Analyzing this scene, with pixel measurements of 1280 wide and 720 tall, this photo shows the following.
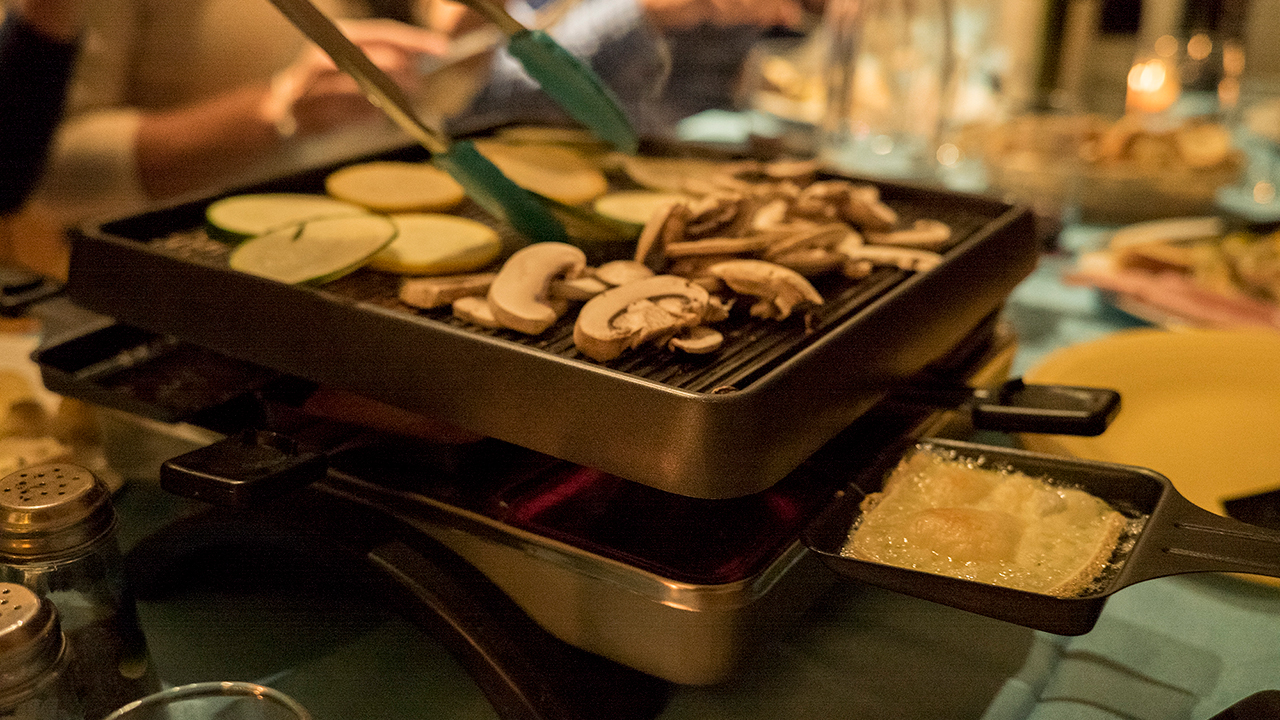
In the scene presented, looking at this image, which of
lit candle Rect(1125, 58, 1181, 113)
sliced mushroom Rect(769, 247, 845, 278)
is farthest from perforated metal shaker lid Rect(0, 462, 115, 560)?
lit candle Rect(1125, 58, 1181, 113)

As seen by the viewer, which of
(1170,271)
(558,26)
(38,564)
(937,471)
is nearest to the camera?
(38,564)

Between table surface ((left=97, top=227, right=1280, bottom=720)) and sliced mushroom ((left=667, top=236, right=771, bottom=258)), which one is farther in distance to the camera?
sliced mushroom ((left=667, top=236, right=771, bottom=258))

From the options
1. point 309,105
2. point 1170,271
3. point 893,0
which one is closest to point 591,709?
→ point 1170,271

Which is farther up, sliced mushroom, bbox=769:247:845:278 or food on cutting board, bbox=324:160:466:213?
food on cutting board, bbox=324:160:466:213

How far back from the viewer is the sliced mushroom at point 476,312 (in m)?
0.85

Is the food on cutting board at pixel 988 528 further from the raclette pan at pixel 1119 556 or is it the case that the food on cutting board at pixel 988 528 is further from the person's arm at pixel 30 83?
the person's arm at pixel 30 83

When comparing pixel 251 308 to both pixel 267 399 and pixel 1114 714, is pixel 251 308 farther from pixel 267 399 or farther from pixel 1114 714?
pixel 1114 714

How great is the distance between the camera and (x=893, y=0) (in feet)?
7.02

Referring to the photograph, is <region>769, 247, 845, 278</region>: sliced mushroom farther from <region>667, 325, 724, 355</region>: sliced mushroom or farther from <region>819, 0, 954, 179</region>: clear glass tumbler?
<region>819, 0, 954, 179</region>: clear glass tumbler

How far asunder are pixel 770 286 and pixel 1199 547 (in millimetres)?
400

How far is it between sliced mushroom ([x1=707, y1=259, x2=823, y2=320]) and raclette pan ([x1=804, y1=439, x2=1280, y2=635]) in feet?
0.63

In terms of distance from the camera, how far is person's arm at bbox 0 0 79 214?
1675mm

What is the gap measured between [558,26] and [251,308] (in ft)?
5.55

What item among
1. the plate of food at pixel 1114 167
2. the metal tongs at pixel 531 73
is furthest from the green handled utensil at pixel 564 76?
the plate of food at pixel 1114 167
